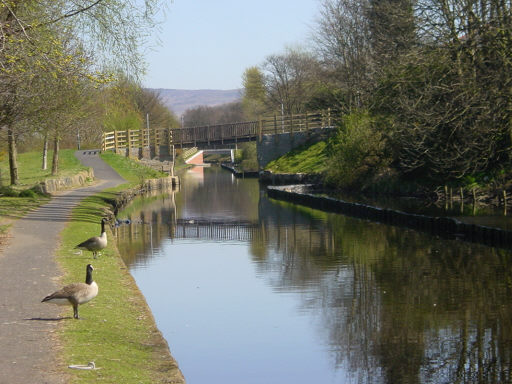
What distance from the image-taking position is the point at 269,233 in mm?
30547

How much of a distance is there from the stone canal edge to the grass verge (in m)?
0.13

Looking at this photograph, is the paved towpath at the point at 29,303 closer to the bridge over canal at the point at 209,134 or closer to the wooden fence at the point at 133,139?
the wooden fence at the point at 133,139

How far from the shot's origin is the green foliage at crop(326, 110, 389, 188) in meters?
43.7

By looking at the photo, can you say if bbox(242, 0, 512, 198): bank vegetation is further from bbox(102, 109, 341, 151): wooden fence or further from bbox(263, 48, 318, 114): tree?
bbox(263, 48, 318, 114): tree

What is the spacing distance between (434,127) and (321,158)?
32.5 m

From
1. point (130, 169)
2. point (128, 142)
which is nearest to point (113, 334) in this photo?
point (130, 169)

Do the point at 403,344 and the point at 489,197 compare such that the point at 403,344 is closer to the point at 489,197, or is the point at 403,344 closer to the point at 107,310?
the point at 107,310

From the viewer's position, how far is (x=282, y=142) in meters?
67.6

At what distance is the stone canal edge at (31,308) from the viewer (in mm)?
9602

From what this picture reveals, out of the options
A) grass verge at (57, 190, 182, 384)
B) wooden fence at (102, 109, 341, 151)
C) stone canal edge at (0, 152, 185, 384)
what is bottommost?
grass verge at (57, 190, 182, 384)

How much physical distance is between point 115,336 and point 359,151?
111 feet

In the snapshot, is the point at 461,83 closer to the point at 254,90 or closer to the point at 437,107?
the point at 437,107

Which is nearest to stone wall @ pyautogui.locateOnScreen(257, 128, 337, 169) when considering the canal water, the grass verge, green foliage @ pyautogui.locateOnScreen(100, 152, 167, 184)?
green foliage @ pyautogui.locateOnScreen(100, 152, 167, 184)

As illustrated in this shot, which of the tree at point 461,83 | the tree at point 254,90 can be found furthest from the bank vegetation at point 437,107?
the tree at point 254,90
